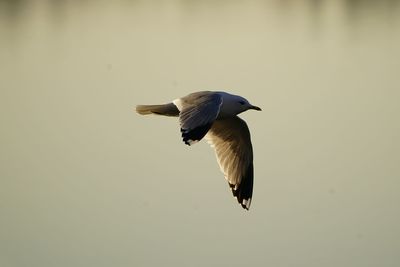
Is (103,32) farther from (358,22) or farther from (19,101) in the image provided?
(19,101)

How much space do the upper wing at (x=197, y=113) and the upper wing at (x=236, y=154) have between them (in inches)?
24.3

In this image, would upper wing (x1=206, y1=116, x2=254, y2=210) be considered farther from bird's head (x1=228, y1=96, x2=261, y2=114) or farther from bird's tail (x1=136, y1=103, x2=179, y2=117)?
bird's tail (x1=136, y1=103, x2=179, y2=117)

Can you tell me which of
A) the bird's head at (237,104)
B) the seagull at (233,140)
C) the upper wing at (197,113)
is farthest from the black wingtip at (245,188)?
the upper wing at (197,113)

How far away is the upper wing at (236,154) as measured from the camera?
649 cm

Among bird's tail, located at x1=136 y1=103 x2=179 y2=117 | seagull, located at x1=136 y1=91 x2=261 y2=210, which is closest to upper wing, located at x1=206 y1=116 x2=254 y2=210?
seagull, located at x1=136 y1=91 x2=261 y2=210

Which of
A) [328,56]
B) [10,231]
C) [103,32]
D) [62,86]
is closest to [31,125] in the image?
[62,86]

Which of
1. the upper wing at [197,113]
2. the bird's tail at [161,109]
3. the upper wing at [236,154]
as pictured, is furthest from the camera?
the upper wing at [236,154]

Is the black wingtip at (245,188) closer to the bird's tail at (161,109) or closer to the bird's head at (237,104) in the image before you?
the bird's head at (237,104)

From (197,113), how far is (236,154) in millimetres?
1119

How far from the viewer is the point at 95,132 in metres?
9.41

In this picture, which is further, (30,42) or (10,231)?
(30,42)

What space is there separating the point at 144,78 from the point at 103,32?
14.1ft

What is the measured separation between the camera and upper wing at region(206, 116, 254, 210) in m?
6.49

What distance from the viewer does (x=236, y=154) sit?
6559 millimetres
